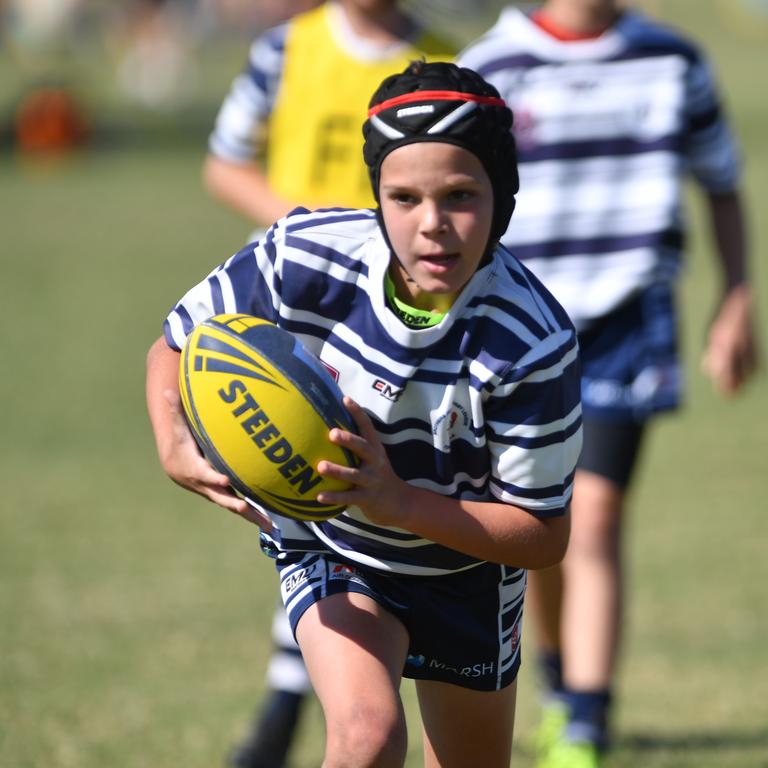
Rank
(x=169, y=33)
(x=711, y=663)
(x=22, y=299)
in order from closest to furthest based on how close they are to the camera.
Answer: (x=711, y=663)
(x=22, y=299)
(x=169, y=33)

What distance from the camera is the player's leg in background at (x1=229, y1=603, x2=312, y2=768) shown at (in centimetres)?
452

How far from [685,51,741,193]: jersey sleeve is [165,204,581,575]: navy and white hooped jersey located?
66.2 inches

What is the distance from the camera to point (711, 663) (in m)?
5.46

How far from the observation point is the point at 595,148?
457 cm

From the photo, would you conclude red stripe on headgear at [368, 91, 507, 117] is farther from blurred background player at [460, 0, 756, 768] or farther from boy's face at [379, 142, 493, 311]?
blurred background player at [460, 0, 756, 768]

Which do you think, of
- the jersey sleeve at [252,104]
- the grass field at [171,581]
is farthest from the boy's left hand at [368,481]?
the jersey sleeve at [252,104]

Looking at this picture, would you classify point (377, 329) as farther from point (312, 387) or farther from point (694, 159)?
point (694, 159)

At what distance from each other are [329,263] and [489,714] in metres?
1.06

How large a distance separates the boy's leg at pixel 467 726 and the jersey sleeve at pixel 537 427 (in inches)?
19.9

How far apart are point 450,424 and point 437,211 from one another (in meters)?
0.43

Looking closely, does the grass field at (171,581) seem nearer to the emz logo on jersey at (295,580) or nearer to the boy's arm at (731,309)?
the boy's arm at (731,309)

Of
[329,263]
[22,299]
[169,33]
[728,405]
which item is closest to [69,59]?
[169,33]

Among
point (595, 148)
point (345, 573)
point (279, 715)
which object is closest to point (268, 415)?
point (345, 573)

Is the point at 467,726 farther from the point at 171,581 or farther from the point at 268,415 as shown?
the point at 171,581
